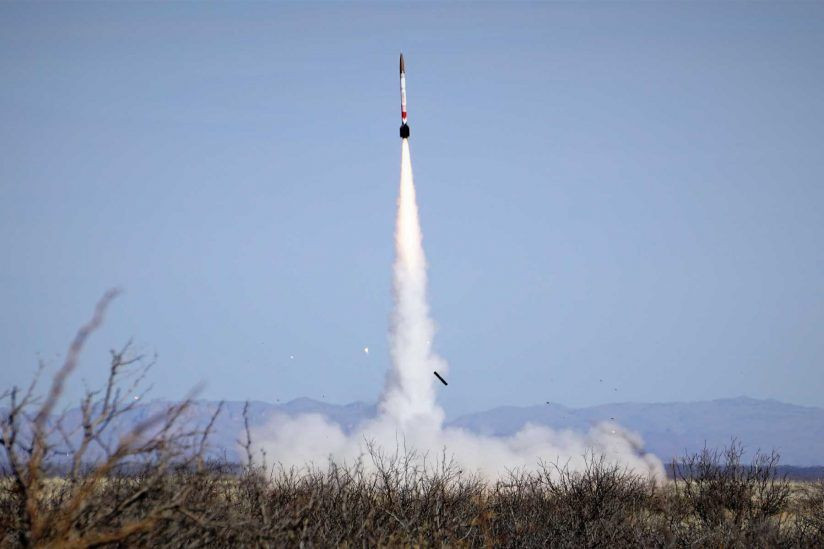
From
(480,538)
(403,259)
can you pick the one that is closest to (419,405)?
(403,259)

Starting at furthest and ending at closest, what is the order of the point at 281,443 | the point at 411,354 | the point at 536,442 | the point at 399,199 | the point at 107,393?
1. the point at 536,442
2. the point at 281,443
3. the point at 411,354
4. the point at 399,199
5. the point at 107,393

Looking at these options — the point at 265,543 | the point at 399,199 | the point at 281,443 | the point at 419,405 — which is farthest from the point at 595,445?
the point at 265,543

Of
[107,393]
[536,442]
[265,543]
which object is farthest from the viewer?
[536,442]

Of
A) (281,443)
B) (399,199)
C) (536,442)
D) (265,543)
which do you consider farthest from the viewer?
(536,442)

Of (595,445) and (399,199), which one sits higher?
(399,199)

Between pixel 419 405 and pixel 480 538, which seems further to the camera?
pixel 419 405

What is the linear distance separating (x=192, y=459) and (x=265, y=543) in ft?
6.09

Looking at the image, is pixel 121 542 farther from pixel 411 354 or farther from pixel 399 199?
pixel 411 354

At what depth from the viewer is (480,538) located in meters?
29.2

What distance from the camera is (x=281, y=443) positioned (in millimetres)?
75375

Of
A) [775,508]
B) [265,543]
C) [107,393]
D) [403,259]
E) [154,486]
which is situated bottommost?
[775,508]

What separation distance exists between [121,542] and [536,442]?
69432mm

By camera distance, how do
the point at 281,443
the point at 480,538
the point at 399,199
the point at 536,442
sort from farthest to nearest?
→ the point at 536,442 < the point at 281,443 < the point at 399,199 < the point at 480,538

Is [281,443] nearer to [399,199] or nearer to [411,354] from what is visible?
[411,354]
